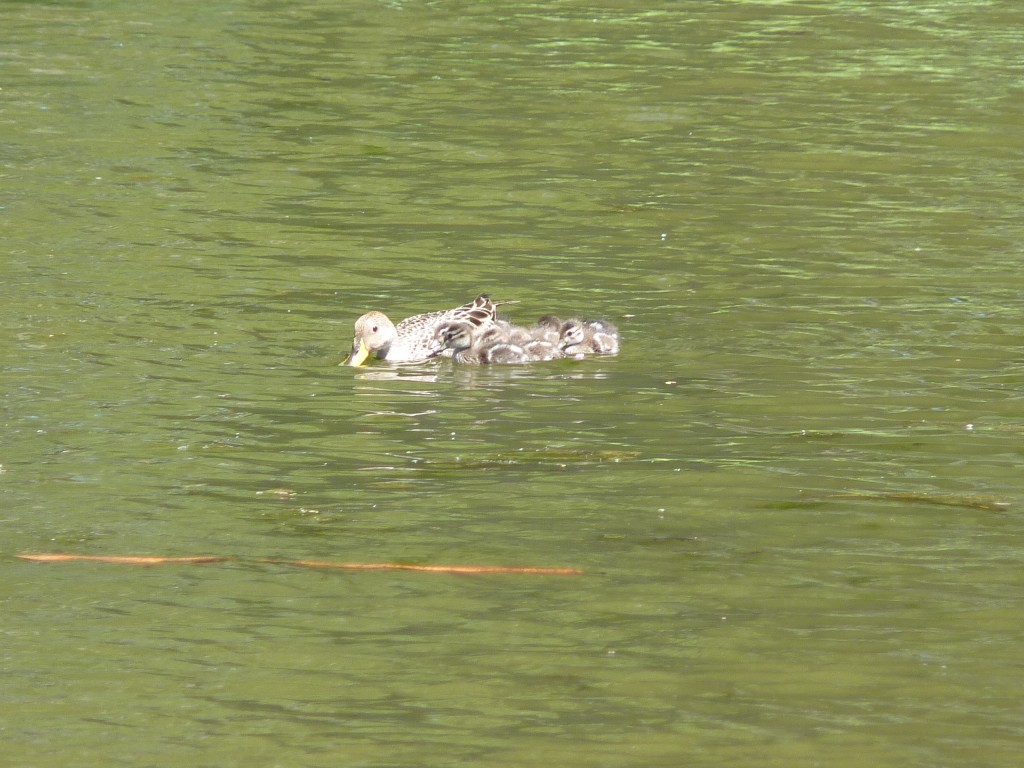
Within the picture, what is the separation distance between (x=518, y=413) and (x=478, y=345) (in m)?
1.03

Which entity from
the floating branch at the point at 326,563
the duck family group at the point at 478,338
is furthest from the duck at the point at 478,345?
the floating branch at the point at 326,563

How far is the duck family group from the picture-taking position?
8.61 metres

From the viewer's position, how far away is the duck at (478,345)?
8.71m

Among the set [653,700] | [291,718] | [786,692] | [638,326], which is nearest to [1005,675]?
[786,692]

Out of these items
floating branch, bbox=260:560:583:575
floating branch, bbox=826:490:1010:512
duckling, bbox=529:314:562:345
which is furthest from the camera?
duckling, bbox=529:314:562:345

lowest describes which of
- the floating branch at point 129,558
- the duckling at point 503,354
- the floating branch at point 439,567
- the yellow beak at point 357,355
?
the duckling at point 503,354

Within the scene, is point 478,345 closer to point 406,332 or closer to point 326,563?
point 406,332

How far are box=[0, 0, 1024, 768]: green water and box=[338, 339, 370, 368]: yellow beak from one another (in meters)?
0.18

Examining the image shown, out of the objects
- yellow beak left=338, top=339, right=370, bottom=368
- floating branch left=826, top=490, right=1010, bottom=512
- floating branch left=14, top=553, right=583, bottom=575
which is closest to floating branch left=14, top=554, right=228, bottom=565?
floating branch left=14, top=553, right=583, bottom=575

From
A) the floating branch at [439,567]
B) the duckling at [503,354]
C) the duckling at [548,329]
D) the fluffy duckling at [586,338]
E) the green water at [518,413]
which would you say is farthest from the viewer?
the duckling at [503,354]

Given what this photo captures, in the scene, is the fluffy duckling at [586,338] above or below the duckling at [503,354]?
above

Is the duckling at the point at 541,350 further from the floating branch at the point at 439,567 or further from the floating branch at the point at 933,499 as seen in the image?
the floating branch at the point at 439,567

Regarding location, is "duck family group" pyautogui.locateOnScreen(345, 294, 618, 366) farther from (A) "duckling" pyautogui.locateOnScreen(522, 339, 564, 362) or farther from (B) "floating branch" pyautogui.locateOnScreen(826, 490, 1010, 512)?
(B) "floating branch" pyautogui.locateOnScreen(826, 490, 1010, 512)

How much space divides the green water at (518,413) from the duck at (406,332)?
150 millimetres
